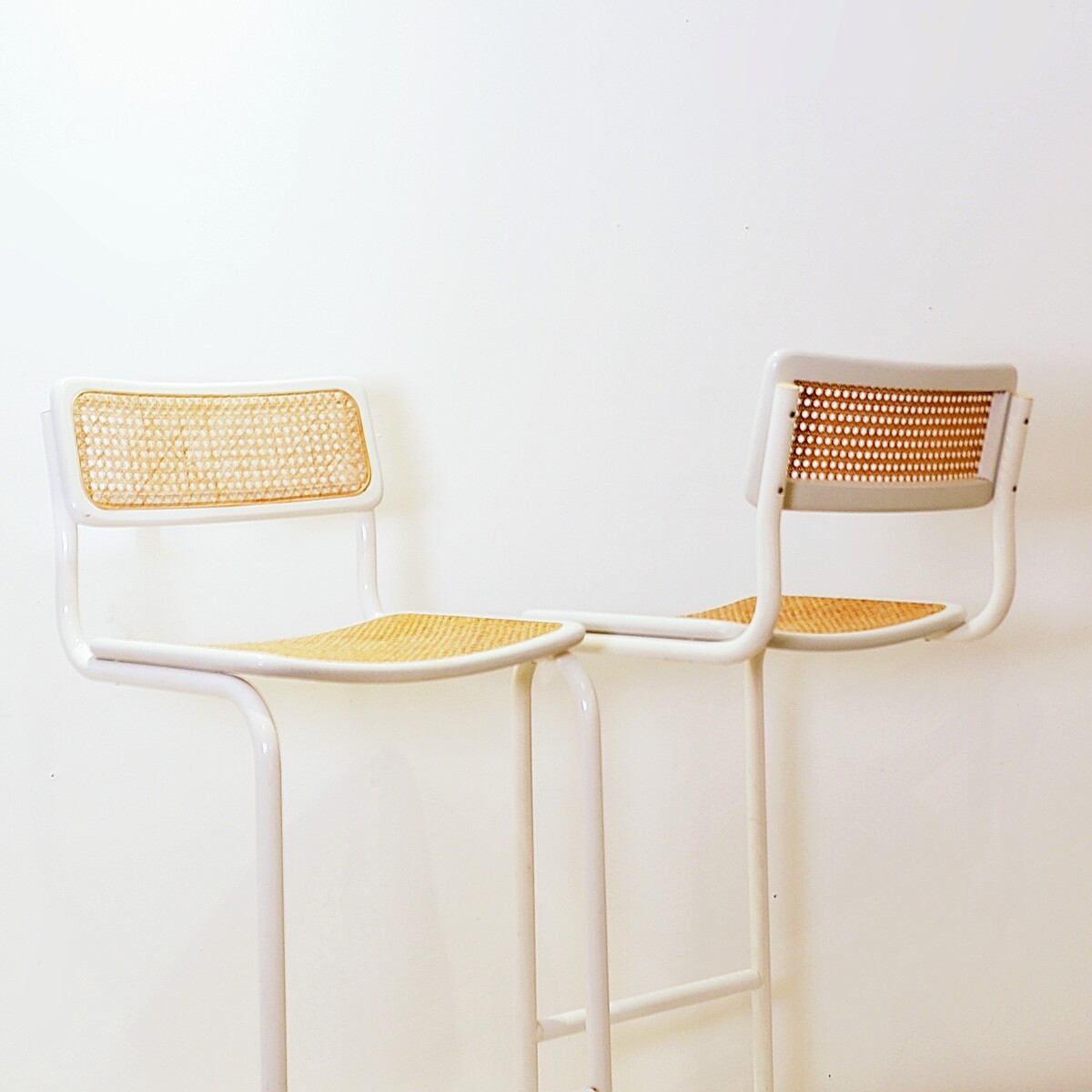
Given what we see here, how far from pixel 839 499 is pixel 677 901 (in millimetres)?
755

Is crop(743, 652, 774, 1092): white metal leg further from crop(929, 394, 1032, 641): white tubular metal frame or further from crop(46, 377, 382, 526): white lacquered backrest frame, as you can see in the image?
crop(46, 377, 382, 526): white lacquered backrest frame

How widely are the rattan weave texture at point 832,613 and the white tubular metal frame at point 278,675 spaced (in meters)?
0.20

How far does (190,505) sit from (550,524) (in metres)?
0.48

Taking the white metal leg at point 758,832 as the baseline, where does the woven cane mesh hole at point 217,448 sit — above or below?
above

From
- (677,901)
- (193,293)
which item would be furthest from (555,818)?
(193,293)

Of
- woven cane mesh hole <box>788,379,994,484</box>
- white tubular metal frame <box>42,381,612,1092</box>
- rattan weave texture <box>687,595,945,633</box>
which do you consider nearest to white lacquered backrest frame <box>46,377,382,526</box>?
white tubular metal frame <box>42,381,612,1092</box>

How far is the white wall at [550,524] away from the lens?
5.12ft

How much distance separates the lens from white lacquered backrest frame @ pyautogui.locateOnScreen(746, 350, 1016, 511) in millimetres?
1140

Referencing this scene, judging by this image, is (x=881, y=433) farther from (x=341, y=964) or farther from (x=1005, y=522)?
(x=341, y=964)

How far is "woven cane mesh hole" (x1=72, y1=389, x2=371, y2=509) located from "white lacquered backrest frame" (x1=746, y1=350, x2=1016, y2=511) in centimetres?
52

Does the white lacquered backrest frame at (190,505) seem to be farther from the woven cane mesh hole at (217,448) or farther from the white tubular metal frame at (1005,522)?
the white tubular metal frame at (1005,522)

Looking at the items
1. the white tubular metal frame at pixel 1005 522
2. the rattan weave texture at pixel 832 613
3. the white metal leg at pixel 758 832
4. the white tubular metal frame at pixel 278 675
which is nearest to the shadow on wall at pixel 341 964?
the white tubular metal frame at pixel 278 675

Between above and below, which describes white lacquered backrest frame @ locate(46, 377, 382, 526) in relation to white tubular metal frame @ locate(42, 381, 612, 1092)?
above

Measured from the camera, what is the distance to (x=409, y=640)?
4.14ft
